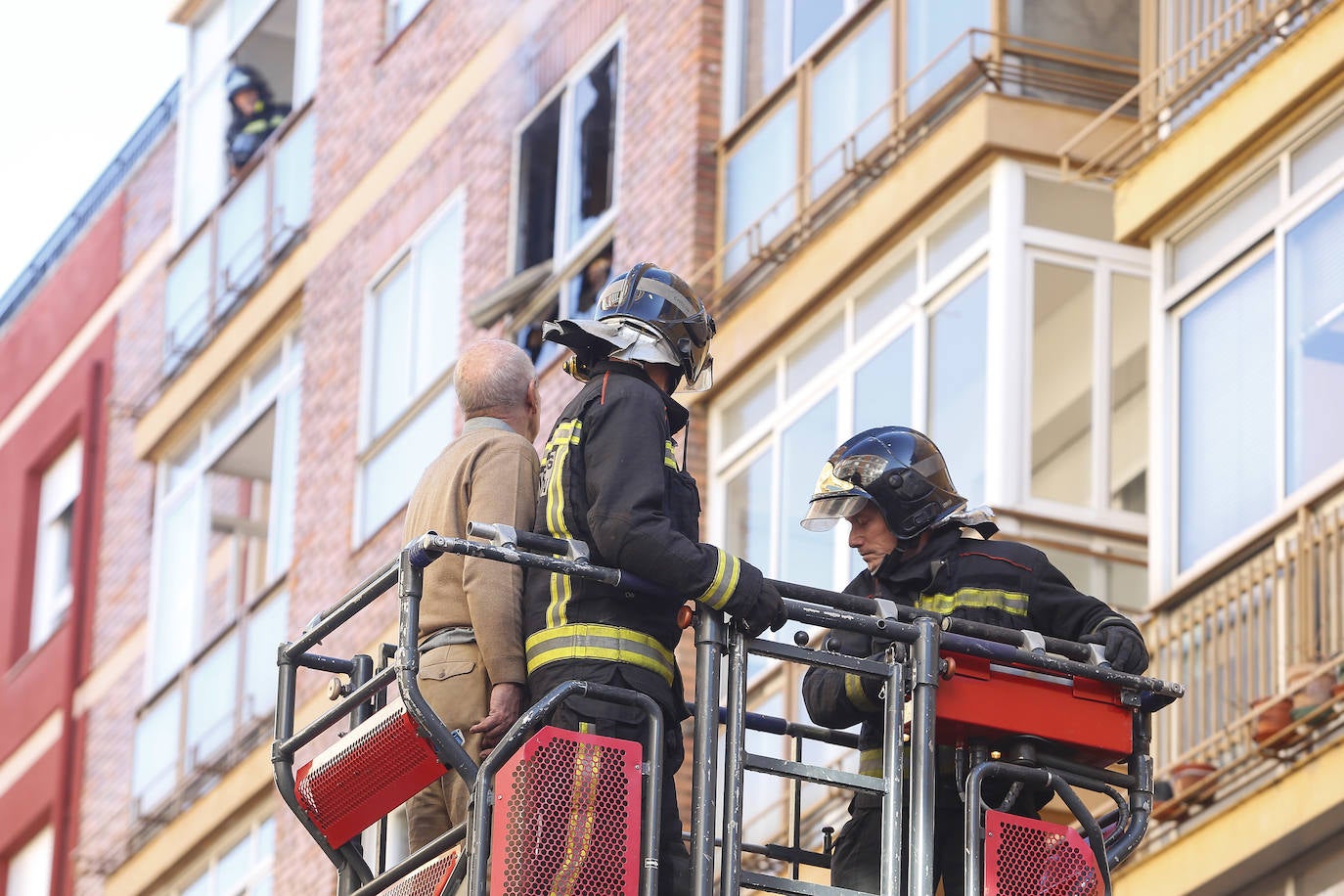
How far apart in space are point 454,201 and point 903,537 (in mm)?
14122

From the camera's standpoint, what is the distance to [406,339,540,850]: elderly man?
334 inches

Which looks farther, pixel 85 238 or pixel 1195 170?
pixel 85 238

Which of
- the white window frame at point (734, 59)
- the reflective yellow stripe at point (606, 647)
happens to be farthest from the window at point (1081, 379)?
the reflective yellow stripe at point (606, 647)

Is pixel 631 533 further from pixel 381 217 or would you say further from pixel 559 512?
pixel 381 217

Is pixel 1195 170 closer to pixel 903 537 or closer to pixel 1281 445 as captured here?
pixel 1281 445

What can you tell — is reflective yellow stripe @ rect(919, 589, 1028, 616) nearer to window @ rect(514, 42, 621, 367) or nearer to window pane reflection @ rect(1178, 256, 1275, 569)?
window pane reflection @ rect(1178, 256, 1275, 569)

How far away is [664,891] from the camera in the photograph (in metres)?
8.05

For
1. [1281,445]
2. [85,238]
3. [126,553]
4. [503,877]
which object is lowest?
[503,877]

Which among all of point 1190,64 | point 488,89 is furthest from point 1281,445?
point 488,89

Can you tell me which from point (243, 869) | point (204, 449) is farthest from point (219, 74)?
point (243, 869)

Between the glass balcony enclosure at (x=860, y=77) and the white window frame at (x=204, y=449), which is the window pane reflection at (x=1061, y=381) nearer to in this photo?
the glass balcony enclosure at (x=860, y=77)

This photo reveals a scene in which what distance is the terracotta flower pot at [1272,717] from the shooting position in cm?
1328

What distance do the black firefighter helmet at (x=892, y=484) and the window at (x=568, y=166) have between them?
37.9 feet

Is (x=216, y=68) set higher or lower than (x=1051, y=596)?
higher
